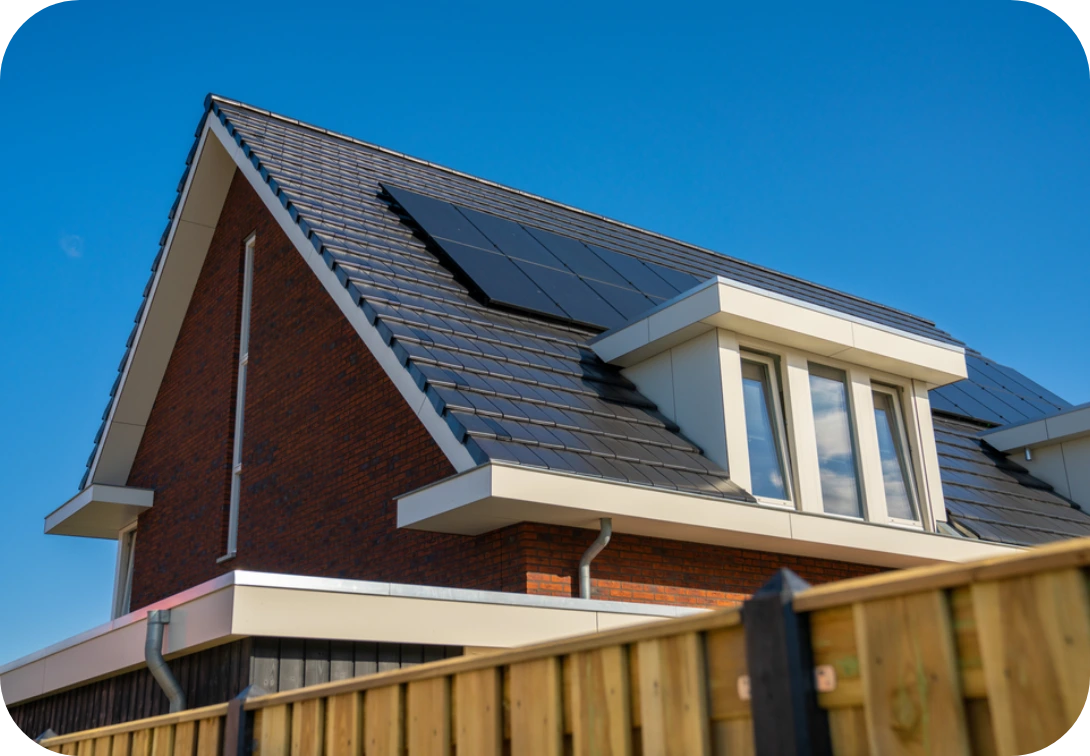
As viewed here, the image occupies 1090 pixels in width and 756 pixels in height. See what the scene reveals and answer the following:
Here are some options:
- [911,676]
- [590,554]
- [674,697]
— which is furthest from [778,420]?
[911,676]

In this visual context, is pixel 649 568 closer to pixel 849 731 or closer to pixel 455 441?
pixel 455 441

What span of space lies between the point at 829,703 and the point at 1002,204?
49.1ft

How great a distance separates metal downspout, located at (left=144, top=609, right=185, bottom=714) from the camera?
7.73 m

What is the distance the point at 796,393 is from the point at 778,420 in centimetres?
38

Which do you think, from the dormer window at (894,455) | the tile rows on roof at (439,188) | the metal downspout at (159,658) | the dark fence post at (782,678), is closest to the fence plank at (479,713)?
the dark fence post at (782,678)

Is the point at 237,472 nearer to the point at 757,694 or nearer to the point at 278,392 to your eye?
the point at 278,392

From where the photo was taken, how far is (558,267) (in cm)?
1409

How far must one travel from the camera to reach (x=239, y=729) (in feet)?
17.2

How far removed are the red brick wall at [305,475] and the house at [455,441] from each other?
40 millimetres

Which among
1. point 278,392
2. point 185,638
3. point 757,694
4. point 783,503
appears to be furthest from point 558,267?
point 757,694

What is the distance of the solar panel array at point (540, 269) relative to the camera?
500 inches

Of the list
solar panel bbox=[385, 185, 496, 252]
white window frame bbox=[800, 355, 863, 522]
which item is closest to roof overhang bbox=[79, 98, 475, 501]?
solar panel bbox=[385, 185, 496, 252]

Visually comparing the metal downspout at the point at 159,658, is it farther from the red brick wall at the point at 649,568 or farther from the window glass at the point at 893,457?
the window glass at the point at 893,457

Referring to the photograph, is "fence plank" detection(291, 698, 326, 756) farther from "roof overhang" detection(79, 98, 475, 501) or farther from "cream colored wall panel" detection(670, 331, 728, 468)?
"roof overhang" detection(79, 98, 475, 501)
